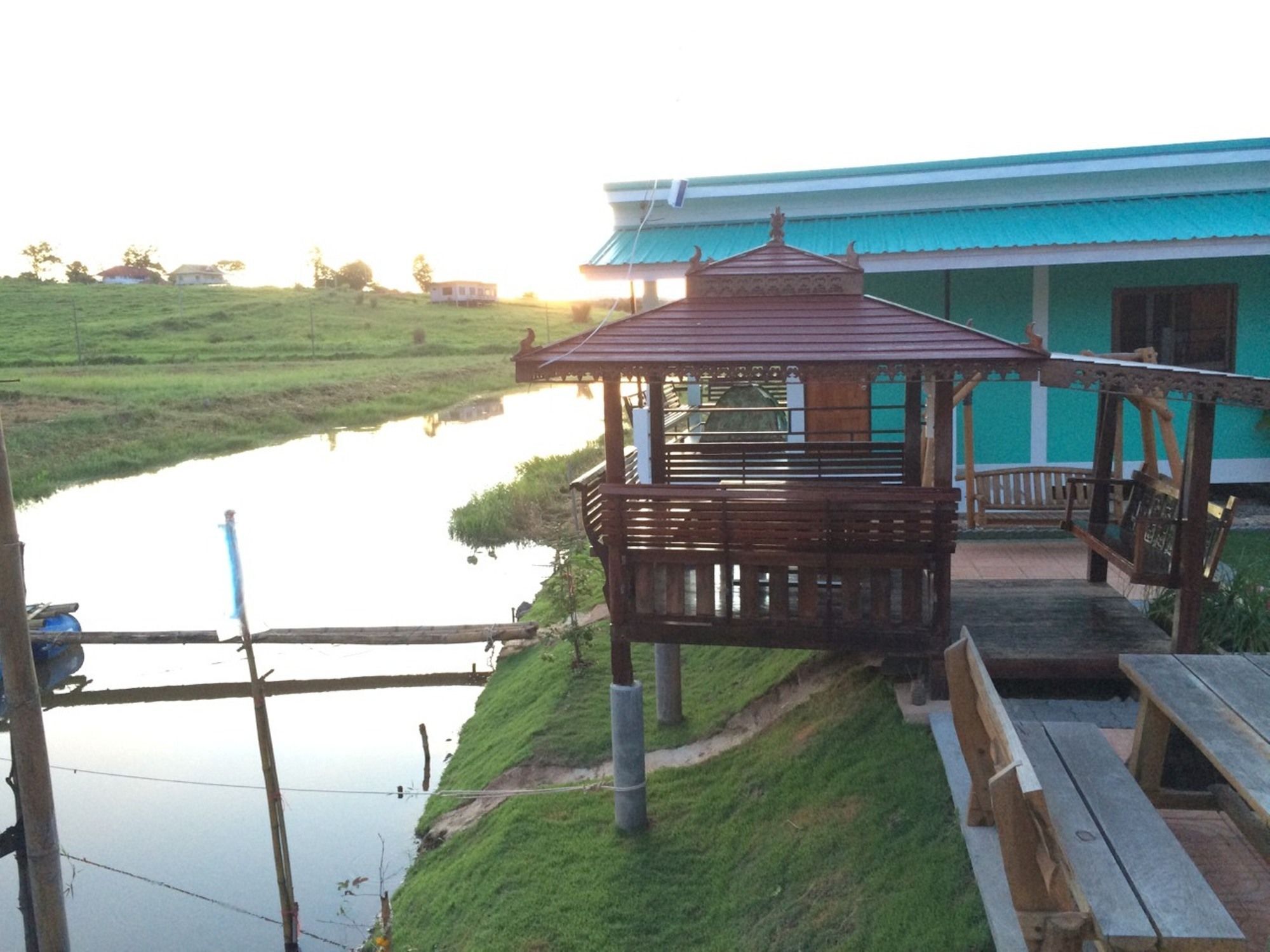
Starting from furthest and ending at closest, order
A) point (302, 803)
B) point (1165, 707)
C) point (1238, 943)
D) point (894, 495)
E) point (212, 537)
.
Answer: point (212, 537), point (302, 803), point (894, 495), point (1165, 707), point (1238, 943)

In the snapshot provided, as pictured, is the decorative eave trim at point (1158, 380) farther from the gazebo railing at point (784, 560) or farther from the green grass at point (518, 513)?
the green grass at point (518, 513)

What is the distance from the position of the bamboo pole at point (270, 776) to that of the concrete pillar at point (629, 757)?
2989 mm

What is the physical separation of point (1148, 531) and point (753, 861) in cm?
355

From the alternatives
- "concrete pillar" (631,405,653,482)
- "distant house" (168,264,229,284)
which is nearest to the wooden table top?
"concrete pillar" (631,405,653,482)

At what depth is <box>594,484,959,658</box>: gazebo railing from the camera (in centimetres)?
598

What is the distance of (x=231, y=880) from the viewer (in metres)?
10.2

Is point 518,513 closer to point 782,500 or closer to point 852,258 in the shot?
point 852,258

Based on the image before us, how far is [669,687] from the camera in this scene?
356 inches

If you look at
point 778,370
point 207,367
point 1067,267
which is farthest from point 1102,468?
point 207,367

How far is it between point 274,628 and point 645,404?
771 centimetres

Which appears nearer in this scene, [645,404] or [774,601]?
[774,601]

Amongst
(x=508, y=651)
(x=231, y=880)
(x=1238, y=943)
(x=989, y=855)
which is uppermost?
(x=1238, y=943)

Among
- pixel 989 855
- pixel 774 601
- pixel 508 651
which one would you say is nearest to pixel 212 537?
pixel 508 651

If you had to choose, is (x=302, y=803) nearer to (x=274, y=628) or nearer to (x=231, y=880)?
(x=231, y=880)
